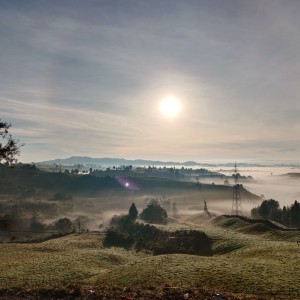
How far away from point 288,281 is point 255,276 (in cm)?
397

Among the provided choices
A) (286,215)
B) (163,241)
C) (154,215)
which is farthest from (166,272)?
(286,215)

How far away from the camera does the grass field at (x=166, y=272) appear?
120 ft

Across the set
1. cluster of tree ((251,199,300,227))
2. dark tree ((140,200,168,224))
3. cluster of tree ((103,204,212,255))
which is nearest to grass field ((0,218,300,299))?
cluster of tree ((103,204,212,255))

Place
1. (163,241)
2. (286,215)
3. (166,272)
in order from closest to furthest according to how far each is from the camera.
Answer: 1. (166,272)
2. (163,241)
3. (286,215)

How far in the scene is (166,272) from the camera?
149 feet

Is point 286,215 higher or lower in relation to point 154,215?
higher

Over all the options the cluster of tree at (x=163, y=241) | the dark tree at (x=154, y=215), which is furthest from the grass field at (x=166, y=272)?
the dark tree at (x=154, y=215)

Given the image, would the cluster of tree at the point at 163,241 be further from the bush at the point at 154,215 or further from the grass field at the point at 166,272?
the bush at the point at 154,215

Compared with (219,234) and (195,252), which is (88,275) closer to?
(195,252)

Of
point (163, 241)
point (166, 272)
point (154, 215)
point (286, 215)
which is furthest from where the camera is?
point (154, 215)

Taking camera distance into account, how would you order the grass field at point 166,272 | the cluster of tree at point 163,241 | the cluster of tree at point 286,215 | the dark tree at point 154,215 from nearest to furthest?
1. the grass field at point 166,272
2. the cluster of tree at point 163,241
3. the cluster of tree at point 286,215
4. the dark tree at point 154,215

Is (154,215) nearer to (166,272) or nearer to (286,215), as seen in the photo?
(286,215)

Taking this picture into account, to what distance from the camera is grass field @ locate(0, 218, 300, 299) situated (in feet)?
120

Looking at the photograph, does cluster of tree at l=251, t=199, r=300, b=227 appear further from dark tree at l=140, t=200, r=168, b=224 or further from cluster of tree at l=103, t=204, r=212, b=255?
cluster of tree at l=103, t=204, r=212, b=255
